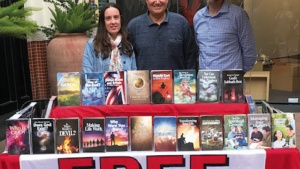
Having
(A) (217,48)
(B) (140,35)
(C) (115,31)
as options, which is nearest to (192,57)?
(A) (217,48)

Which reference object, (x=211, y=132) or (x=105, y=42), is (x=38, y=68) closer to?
(x=105, y=42)

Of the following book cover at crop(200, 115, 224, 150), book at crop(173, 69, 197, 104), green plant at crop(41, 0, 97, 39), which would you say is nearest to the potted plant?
green plant at crop(41, 0, 97, 39)

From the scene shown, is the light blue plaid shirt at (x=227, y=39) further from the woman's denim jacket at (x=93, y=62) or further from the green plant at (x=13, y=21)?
the green plant at (x=13, y=21)

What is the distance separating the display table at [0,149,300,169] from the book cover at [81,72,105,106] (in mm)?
491

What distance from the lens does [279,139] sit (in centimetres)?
201

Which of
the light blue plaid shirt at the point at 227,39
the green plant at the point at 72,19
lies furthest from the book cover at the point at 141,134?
the green plant at the point at 72,19

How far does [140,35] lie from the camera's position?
9.64ft

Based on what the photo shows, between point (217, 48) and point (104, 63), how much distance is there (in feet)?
2.98

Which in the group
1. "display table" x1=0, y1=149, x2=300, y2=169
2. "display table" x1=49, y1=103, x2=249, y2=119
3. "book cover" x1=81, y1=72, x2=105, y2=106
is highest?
"book cover" x1=81, y1=72, x2=105, y2=106

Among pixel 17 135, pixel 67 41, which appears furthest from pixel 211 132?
pixel 67 41

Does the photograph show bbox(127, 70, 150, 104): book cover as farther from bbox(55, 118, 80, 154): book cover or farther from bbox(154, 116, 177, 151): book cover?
bbox(55, 118, 80, 154): book cover

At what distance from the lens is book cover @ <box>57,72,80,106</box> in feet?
7.79

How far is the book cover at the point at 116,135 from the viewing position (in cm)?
204

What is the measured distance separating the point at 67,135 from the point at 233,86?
3.67 ft
